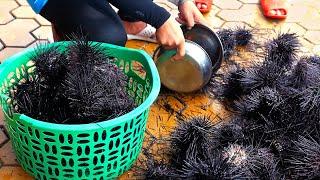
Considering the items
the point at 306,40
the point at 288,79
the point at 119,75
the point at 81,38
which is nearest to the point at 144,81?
the point at 119,75

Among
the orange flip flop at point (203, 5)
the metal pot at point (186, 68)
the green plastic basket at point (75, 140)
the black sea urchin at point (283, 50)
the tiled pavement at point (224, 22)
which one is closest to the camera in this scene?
the green plastic basket at point (75, 140)

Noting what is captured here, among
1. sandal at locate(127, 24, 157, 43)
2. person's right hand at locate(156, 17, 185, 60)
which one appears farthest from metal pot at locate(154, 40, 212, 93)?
sandal at locate(127, 24, 157, 43)

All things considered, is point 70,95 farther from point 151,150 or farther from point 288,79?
point 288,79

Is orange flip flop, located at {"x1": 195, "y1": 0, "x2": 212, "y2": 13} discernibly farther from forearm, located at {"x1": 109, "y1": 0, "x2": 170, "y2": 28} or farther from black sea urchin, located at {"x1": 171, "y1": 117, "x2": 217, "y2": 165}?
black sea urchin, located at {"x1": 171, "y1": 117, "x2": 217, "y2": 165}

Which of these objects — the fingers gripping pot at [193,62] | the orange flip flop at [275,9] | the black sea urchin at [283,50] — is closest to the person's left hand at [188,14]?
the fingers gripping pot at [193,62]

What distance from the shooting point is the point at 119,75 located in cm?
121

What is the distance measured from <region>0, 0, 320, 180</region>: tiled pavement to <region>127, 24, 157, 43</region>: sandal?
3cm

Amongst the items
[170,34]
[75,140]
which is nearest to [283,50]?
[170,34]

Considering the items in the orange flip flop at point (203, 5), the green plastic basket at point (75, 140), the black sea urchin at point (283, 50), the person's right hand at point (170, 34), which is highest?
the person's right hand at point (170, 34)

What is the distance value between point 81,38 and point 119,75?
142mm

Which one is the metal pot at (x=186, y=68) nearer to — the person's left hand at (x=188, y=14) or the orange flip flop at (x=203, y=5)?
the person's left hand at (x=188, y=14)

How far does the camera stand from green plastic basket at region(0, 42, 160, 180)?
1078mm

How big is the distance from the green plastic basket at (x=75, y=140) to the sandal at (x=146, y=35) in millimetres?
552

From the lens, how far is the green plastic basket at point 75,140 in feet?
3.54
